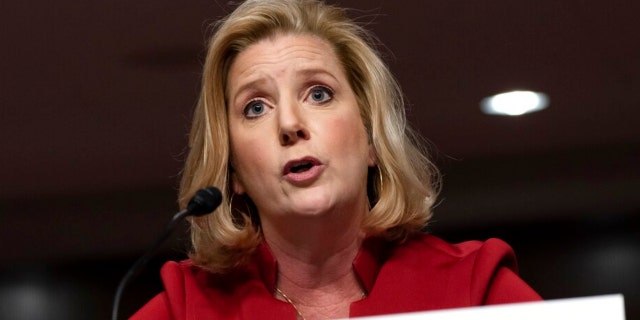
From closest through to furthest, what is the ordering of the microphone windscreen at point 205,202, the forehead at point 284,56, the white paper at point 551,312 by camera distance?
the white paper at point 551,312, the microphone windscreen at point 205,202, the forehead at point 284,56

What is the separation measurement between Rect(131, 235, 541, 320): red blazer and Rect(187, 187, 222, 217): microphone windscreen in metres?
0.29

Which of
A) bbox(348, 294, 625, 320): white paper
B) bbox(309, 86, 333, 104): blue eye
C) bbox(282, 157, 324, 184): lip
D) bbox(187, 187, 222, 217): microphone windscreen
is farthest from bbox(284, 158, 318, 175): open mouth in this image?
bbox(348, 294, 625, 320): white paper

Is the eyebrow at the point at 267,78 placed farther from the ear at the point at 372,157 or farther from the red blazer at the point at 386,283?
the red blazer at the point at 386,283

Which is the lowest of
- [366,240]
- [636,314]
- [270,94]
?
[636,314]

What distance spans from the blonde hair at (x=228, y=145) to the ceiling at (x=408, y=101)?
1.21 metres

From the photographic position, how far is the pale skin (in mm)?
1867

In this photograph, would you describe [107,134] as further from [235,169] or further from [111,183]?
[235,169]

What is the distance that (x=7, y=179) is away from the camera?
374 cm

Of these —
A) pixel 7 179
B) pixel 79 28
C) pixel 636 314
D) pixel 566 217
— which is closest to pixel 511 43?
pixel 566 217

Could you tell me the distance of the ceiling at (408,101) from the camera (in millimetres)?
3309

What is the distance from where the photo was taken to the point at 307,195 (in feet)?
6.11

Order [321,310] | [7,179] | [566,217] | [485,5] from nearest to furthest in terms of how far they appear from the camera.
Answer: [321,310]
[485,5]
[566,217]
[7,179]

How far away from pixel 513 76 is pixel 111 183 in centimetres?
105

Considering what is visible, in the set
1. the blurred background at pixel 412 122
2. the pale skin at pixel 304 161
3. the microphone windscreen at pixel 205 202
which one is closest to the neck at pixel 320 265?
the pale skin at pixel 304 161
